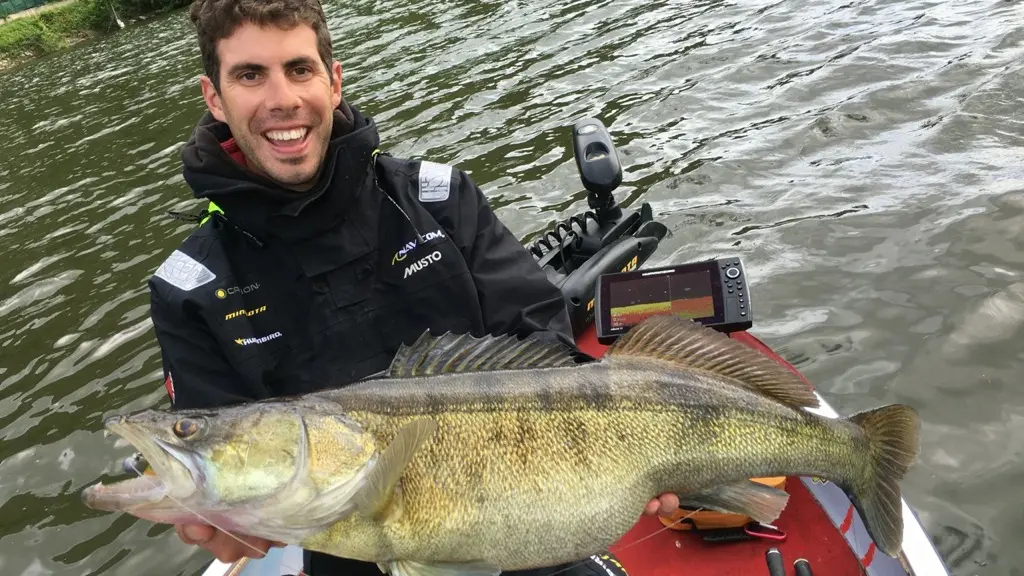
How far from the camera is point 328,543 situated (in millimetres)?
2027

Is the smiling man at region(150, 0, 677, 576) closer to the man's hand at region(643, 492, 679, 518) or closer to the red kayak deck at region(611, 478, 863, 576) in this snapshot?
the red kayak deck at region(611, 478, 863, 576)

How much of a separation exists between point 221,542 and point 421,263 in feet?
4.20

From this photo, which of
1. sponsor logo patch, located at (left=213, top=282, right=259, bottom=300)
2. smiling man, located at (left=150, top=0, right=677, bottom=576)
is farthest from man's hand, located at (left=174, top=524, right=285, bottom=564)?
sponsor logo patch, located at (left=213, top=282, right=259, bottom=300)

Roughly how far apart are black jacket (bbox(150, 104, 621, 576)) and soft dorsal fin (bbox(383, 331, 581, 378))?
67 centimetres

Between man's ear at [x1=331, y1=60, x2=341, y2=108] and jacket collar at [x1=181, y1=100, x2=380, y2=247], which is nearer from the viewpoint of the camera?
jacket collar at [x1=181, y1=100, x2=380, y2=247]

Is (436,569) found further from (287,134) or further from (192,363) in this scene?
(287,134)

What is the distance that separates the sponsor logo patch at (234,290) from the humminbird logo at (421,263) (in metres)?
0.59

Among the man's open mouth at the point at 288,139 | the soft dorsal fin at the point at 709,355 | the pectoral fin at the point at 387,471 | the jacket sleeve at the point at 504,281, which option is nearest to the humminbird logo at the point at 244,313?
the man's open mouth at the point at 288,139

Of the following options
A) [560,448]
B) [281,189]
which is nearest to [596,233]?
[281,189]

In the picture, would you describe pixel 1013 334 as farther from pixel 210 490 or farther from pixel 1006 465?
pixel 210 490

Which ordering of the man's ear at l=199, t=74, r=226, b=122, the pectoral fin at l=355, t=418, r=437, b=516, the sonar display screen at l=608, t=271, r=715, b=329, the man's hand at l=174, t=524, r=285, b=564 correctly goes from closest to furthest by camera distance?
the pectoral fin at l=355, t=418, r=437, b=516 < the man's hand at l=174, t=524, r=285, b=564 < the man's ear at l=199, t=74, r=226, b=122 < the sonar display screen at l=608, t=271, r=715, b=329

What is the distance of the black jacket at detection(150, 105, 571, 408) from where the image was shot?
283 centimetres

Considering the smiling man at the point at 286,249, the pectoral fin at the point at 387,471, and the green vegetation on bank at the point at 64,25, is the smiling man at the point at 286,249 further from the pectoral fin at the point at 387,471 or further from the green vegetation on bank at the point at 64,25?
the green vegetation on bank at the point at 64,25

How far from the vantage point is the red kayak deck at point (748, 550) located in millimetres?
2973
